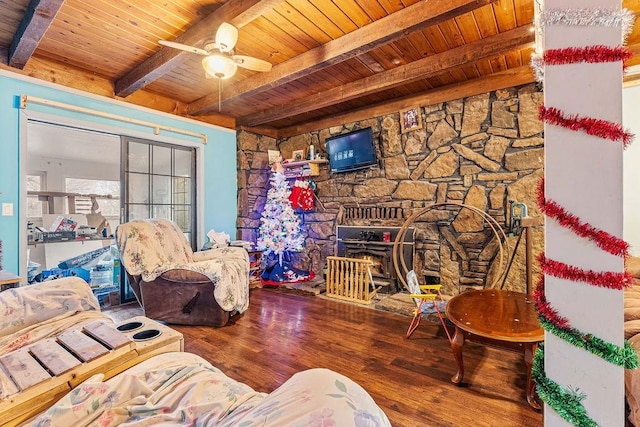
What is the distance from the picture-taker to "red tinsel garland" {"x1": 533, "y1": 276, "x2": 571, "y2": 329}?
0.80 meters

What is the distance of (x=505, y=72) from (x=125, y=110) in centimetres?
434

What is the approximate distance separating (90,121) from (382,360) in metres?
3.78

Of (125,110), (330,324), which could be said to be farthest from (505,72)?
(125,110)

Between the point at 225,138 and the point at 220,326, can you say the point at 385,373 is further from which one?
the point at 225,138

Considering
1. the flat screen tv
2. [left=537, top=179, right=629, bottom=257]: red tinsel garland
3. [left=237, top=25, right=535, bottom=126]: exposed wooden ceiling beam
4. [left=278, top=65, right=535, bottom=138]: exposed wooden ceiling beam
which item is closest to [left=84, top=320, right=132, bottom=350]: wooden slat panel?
[left=537, top=179, right=629, bottom=257]: red tinsel garland

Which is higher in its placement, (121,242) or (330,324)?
(121,242)

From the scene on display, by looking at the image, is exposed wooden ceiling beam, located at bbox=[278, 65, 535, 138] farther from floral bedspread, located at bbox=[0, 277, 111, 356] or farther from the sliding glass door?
floral bedspread, located at bbox=[0, 277, 111, 356]

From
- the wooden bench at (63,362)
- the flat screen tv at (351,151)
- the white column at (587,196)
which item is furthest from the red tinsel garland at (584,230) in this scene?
the flat screen tv at (351,151)

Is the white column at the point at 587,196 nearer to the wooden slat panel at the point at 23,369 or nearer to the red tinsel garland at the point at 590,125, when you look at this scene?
the red tinsel garland at the point at 590,125

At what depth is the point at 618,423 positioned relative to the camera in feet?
2.50

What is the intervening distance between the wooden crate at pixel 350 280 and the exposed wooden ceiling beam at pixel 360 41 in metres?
2.23

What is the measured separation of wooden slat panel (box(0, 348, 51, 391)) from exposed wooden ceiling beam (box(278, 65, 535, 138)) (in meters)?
4.03

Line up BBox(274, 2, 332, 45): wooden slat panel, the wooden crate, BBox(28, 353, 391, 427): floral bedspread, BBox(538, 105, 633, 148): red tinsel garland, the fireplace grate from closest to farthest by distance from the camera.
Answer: BBox(28, 353, 391, 427): floral bedspread → BBox(538, 105, 633, 148): red tinsel garland → BBox(274, 2, 332, 45): wooden slat panel → the wooden crate → the fireplace grate

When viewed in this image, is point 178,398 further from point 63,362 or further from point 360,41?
point 360,41
